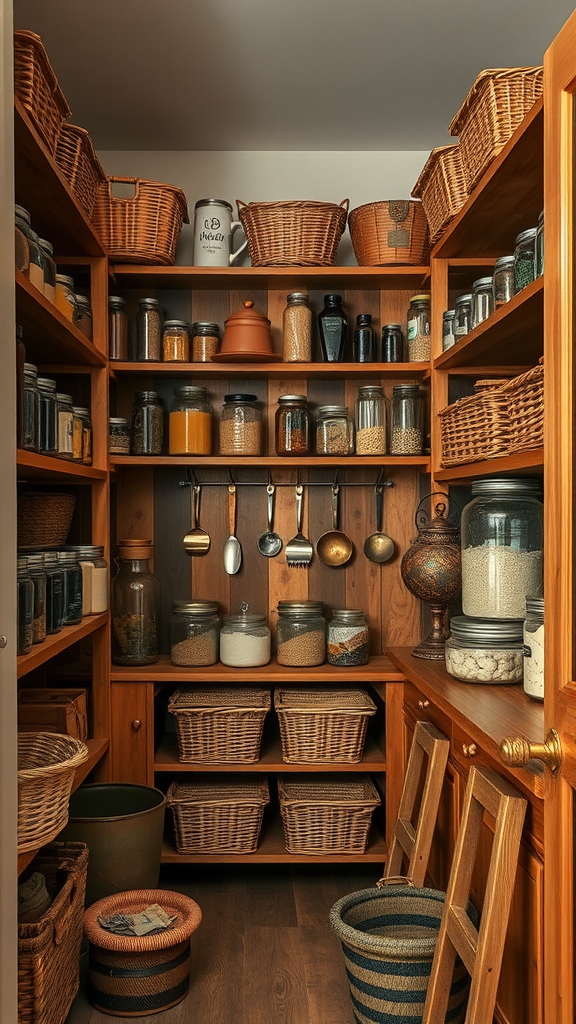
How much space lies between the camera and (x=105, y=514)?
2984 mm

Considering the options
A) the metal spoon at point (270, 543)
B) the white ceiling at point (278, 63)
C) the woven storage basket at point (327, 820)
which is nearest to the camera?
the white ceiling at point (278, 63)

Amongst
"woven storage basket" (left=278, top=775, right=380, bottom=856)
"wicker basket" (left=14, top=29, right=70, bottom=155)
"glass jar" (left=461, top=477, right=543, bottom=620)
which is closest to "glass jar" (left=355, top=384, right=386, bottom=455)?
"glass jar" (left=461, top=477, right=543, bottom=620)

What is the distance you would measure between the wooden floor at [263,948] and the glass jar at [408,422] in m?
1.45

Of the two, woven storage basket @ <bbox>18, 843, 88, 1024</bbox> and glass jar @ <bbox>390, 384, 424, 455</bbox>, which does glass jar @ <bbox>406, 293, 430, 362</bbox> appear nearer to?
glass jar @ <bbox>390, 384, 424, 455</bbox>

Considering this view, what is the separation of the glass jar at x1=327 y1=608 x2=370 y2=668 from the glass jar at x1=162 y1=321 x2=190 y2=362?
104cm

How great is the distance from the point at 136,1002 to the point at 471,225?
7.36 feet

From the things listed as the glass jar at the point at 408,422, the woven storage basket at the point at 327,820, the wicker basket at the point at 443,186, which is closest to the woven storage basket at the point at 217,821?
the woven storage basket at the point at 327,820

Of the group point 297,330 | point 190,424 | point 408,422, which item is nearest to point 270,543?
point 190,424

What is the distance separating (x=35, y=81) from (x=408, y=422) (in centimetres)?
165

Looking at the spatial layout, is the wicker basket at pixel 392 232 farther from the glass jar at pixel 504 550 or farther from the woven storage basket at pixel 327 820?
the woven storage basket at pixel 327 820

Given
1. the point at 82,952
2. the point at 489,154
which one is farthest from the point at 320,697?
the point at 489,154

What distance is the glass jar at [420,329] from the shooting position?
311 centimetres

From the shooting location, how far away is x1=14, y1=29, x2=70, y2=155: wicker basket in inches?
73.2

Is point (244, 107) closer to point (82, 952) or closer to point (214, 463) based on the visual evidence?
point (214, 463)
